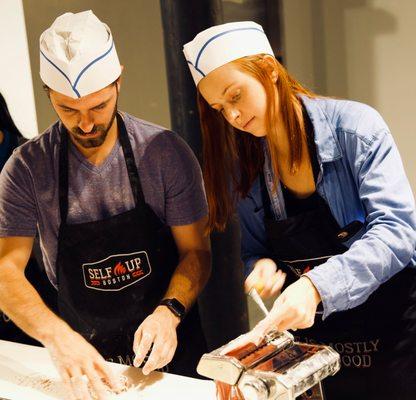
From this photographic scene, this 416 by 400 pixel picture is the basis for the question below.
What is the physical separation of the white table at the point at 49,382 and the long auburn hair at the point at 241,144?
47cm

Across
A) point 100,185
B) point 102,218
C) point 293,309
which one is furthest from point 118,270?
point 293,309

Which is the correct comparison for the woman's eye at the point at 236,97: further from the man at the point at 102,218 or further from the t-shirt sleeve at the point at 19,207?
the t-shirt sleeve at the point at 19,207

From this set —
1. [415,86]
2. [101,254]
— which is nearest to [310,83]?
[415,86]

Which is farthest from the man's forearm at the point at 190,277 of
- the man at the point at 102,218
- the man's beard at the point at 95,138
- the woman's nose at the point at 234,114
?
the woman's nose at the point at 234,114

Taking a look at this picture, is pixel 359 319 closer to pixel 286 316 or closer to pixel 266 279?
pixel 266 279

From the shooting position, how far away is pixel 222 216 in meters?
1.89

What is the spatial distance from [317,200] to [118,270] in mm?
699

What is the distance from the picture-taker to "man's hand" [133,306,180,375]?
1800 mm

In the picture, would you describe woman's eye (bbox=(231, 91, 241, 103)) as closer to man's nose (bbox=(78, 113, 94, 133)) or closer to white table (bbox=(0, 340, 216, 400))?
man's nose (bbox=(78, 113, 94, 133))

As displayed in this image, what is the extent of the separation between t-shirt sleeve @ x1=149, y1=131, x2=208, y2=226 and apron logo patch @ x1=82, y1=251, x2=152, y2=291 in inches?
6.2

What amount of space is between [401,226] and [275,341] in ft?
1.38

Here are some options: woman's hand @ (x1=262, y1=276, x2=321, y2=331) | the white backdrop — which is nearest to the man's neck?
the white backdrop

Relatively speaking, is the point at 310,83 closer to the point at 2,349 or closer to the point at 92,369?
the point at 92,369

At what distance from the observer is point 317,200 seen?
174 cm
